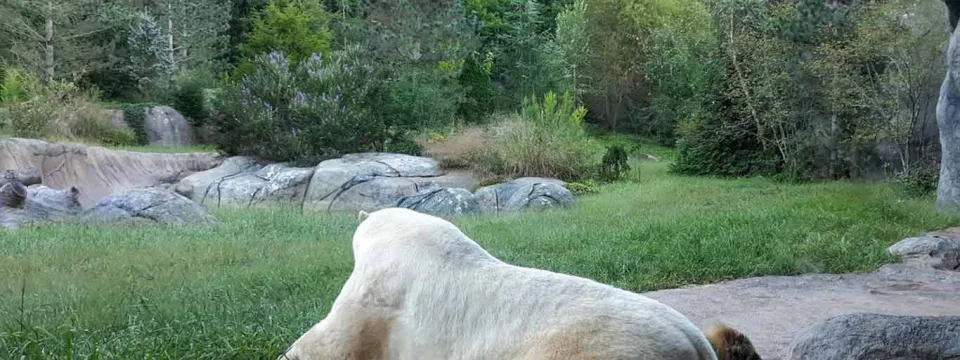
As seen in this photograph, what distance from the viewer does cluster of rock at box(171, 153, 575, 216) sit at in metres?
11.4

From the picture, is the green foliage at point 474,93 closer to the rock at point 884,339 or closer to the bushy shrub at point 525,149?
the bushy shrub at point 525,149

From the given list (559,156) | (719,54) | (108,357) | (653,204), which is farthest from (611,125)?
(108,357)

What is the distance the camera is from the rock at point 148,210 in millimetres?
9164

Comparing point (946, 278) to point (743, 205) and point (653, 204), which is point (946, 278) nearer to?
point (743, 205)

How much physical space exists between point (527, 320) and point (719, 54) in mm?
15852

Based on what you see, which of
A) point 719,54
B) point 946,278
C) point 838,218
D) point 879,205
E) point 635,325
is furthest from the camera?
point 719,54

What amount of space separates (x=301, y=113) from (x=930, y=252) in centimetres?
1095

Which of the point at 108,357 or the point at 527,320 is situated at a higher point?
the point at 527,320

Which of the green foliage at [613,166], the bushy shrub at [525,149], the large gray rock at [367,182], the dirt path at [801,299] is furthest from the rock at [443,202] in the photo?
the dirt path at [801,299]

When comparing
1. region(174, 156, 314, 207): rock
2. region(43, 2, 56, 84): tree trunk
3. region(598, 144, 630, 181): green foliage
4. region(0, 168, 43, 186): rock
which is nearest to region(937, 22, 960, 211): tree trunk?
region(598, 144, 630, 181): green foliage

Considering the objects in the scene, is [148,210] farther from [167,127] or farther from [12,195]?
[167,127]

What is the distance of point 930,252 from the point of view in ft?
22.1

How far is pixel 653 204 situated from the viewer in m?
9.94

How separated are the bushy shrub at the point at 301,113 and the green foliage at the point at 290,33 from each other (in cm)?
766
